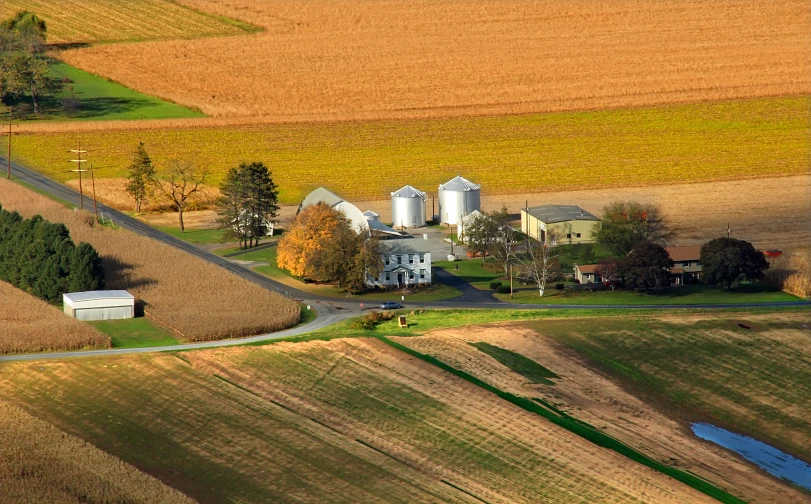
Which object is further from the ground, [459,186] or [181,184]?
[181,184]

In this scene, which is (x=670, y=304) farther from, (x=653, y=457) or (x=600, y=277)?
(x=653, y=457)

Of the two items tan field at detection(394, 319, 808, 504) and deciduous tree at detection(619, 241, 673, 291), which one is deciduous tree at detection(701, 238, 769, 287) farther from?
tan field at detection(394, 319, 808, 504)

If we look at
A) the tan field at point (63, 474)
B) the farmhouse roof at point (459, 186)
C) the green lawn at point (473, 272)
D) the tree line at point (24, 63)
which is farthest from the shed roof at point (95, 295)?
the tree line at point (24, 63)

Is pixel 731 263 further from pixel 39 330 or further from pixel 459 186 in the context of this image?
pixel 39 330

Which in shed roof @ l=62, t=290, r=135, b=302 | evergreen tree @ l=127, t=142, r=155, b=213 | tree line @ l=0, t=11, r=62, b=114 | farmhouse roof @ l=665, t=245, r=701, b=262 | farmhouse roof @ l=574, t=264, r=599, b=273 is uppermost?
tree line @ l=0, t=11, r=62, b=114

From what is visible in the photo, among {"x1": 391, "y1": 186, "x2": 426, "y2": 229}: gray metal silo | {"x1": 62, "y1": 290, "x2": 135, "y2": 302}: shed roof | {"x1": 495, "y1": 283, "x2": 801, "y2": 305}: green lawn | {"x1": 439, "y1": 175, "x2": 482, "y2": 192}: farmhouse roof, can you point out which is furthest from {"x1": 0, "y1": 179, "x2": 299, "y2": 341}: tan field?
{"x1": 439, "y1": 175, "x2": 482, "y2": 192}: farmhouse roof

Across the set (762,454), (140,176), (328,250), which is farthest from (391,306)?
(140,176)
